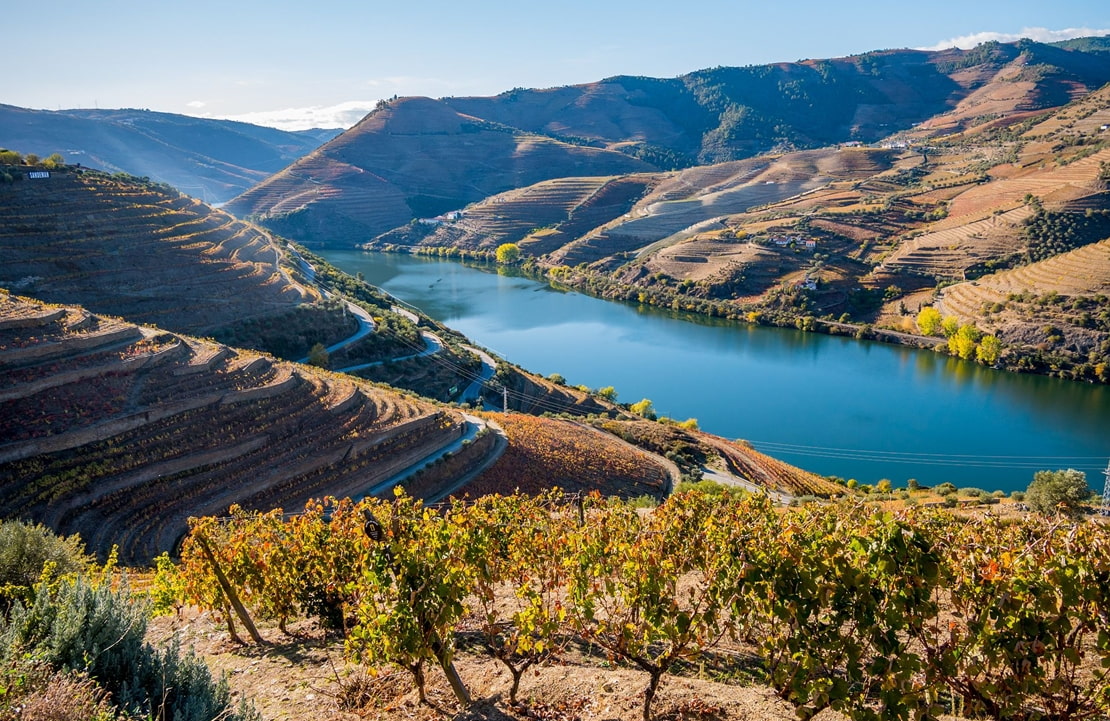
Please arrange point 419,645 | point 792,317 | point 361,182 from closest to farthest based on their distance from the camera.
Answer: point 419,645
point 792,317
point 361,182

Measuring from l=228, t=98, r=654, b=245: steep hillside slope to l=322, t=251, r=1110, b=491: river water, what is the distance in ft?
186

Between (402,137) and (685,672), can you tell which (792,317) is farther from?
(402,137)

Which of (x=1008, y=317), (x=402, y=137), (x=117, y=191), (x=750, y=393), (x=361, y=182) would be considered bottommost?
(x=750, y=393)

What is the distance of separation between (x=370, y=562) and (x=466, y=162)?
158 meters

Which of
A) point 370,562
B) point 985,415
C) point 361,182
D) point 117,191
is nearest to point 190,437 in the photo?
point 370,562

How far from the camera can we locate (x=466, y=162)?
6122 inches

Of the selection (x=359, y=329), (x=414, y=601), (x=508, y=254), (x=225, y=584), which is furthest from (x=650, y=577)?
(x=508, y=254)

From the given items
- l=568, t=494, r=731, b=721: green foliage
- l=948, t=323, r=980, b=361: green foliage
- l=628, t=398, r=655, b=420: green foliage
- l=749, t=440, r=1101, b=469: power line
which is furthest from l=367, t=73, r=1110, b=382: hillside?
l=568, t=494, r=731, b=721: green foliage

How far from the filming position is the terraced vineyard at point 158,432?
17500 mm

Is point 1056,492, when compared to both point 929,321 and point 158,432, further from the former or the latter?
point 929,321

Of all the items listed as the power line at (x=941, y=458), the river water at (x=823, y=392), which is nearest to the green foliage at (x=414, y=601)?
the river water at (x=823, y=392)

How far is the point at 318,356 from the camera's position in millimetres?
38375

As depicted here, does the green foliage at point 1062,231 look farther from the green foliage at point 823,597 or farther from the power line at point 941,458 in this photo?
the green foliage at point 823,597

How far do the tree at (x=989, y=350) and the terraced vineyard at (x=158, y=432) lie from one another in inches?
1993
